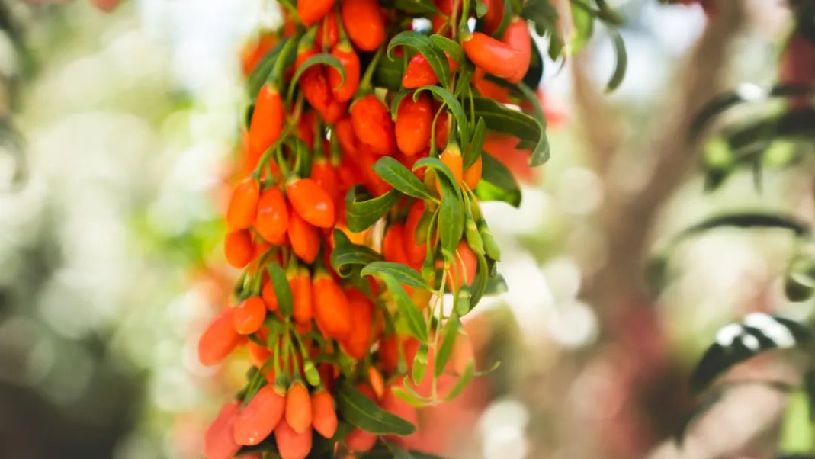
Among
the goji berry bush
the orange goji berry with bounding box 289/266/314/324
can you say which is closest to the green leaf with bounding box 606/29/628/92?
the goji berry bush

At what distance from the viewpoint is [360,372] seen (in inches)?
19.5

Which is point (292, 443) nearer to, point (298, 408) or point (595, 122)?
point (298, 408)

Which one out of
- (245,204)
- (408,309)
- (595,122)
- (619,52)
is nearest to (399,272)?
(408,309)

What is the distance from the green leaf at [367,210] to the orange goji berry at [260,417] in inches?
4.3

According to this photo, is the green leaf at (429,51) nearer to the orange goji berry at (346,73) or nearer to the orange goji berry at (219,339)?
the orange goji berry at (346,73)

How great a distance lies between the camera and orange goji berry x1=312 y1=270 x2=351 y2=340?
46cm

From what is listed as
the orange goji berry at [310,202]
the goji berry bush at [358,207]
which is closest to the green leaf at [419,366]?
the goji berry bush at [358,207]

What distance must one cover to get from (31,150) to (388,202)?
2.34 feet

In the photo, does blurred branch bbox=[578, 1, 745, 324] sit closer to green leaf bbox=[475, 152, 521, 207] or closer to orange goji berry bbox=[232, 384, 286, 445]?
green leaf bbox=[475, 152, 521, 207]

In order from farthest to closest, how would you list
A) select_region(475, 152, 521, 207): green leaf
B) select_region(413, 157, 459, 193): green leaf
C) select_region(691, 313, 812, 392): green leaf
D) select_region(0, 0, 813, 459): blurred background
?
select_region(0, 0, 813, 459): blurred background < select_region(691, 313, 812, 392): green leaf < select_region(475, 152, 521, 207): green leaf < select_region(413, 157, 459, 193): green leaf

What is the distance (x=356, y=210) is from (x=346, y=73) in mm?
83

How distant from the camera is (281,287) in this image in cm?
45

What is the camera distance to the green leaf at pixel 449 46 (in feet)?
1.33

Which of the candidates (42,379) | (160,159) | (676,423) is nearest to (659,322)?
(676,423)
